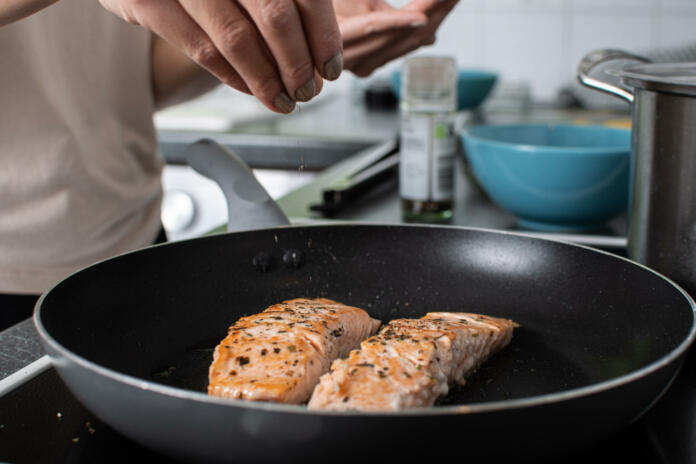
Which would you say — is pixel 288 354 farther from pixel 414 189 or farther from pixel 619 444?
pixel 414 189

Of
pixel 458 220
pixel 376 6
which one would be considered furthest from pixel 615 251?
pixel 376 6

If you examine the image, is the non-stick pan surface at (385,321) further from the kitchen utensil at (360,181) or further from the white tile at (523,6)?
the white tile at (523,6)

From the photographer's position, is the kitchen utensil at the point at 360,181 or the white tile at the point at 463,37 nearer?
the kitchen utensil at the point at 360,181

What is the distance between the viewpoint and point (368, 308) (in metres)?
0.95

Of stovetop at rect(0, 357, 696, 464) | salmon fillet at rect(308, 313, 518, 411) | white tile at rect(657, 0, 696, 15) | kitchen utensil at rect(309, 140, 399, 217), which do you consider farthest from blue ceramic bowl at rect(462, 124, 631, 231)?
white tile at rect(657, 0, 696, 15)

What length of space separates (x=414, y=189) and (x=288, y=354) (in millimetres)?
622

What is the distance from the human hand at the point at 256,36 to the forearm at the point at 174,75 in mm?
685

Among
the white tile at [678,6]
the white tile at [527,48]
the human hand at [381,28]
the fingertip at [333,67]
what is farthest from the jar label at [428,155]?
the white tile at [678,6]

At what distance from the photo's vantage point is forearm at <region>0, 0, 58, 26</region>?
0.79 metres

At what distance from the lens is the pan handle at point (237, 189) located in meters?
0.99

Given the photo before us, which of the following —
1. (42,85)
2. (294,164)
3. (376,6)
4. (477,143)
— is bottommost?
(294,164)

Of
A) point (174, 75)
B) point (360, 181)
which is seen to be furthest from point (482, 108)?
point (174, 75)

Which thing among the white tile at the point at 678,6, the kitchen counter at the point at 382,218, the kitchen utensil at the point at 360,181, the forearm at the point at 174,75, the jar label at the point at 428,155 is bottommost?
the kitchen counter at the point at 382,218

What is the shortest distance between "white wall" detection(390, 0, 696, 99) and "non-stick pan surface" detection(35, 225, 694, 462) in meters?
2.56
